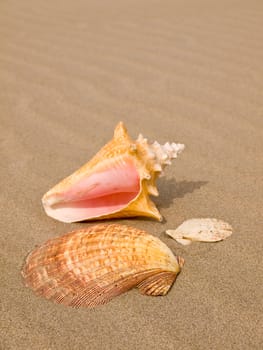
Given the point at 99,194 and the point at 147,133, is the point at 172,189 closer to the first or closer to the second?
the point at 99,194

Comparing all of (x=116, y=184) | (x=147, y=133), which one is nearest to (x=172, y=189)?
(x=116, y=184)

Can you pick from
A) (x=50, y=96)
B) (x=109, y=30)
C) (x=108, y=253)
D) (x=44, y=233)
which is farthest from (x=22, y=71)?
(x=108, y=253)

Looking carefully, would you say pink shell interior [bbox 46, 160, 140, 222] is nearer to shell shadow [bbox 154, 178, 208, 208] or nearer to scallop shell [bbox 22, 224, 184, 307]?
shell shadow [bbox 154, 178, 208, 208]

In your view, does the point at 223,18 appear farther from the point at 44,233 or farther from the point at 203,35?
the point at 44,233

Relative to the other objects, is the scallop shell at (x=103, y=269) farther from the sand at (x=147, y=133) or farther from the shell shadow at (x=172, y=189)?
the shell shadow at (x=172, y=189)

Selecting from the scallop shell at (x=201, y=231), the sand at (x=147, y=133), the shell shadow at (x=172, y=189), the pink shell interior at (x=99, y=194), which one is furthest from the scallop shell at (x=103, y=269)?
the shell shadow at (x=172, y=189)

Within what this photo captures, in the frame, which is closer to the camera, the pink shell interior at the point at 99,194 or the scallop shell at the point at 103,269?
the scallop shell at the point at 103,269
